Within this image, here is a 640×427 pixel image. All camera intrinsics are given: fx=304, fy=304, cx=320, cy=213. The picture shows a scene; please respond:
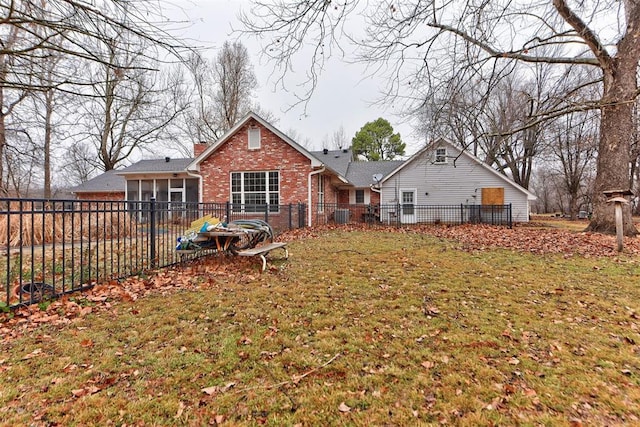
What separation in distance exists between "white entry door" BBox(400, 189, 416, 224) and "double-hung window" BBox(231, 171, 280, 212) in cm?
859

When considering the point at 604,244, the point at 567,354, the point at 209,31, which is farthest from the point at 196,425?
the point at 604,244

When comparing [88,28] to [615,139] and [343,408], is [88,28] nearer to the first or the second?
[343,408]

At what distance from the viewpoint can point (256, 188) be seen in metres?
15.8

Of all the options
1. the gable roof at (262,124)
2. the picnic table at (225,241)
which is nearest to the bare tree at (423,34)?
the picnic table at (225,241)

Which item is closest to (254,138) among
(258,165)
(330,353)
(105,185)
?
(258,165)

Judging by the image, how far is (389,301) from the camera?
14.0 ft

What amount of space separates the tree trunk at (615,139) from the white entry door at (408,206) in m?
9.64

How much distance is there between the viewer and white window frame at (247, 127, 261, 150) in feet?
50.9

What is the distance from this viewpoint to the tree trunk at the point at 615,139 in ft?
32.0

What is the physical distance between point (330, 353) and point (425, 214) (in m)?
18.1

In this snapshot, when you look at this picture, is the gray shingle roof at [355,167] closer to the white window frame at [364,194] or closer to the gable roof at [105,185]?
the white window frame at [364,194]

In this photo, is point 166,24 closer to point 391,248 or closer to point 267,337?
point 267,337

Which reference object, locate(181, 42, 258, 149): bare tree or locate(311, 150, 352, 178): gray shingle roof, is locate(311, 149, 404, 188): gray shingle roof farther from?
locate(181, 42, 258, 149): bare tree

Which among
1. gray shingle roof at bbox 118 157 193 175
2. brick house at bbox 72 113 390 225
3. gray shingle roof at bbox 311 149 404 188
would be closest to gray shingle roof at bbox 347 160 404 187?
gray shingle roof at bbox 311 149 404 188
